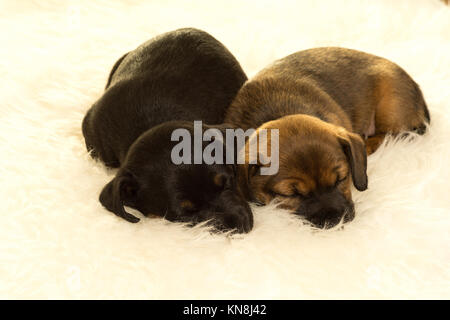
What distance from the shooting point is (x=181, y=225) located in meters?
2.88

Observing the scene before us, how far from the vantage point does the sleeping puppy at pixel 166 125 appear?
285 cm

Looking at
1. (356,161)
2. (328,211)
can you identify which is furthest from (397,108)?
(328,211)

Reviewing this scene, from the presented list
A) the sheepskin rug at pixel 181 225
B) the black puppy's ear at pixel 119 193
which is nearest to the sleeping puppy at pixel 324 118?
the sheepskin rug at pixel 181 225

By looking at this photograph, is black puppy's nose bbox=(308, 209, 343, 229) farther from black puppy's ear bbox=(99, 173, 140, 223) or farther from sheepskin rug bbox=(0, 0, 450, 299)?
black puppy's ear bbox=(99, 173, 140, 223)

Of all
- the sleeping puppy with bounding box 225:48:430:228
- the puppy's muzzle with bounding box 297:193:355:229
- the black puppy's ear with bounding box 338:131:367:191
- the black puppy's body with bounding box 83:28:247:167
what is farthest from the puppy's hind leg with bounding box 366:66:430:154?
the black puppy's body with bounding box 83:28:247:167

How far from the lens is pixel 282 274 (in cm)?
263

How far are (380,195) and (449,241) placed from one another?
465 millimetres

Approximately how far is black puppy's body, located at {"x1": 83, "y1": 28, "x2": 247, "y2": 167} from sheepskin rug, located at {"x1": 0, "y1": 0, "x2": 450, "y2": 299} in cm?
23

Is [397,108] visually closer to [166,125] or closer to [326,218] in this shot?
[326,218]

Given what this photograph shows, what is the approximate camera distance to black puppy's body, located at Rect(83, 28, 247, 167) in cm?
340

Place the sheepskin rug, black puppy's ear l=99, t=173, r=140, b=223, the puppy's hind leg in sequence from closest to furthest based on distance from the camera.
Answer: the sheepskin rug → black puppy's ear l=99, t=173, r=140, b=223 → the puppy's hind leg

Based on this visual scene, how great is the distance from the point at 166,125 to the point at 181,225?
1.78 ft

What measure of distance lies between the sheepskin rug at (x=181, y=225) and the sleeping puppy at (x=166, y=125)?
12 centimetres

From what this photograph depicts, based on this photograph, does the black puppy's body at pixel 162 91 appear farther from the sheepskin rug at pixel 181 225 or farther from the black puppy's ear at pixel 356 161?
the black puppy's ear at pixel 356 161
